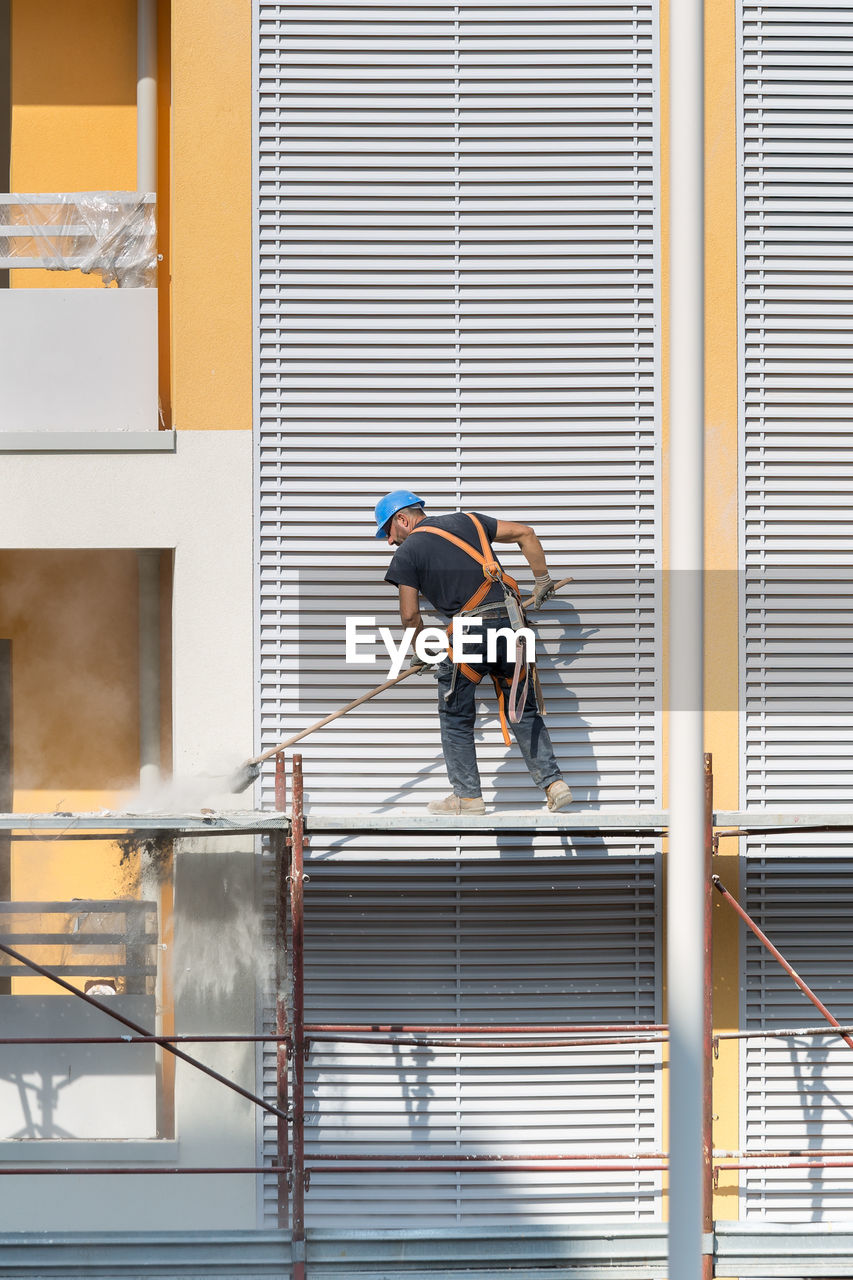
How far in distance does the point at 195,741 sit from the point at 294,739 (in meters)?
0.65

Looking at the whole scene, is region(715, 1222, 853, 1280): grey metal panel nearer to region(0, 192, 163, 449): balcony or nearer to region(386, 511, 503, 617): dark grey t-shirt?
Result: region(386, 511, 503, 617): dark grey t-shirt

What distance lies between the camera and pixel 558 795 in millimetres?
6359

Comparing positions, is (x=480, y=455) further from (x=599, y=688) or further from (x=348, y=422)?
(x=599, y=688)

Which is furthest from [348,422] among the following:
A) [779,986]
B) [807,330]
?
Result: [779,986]

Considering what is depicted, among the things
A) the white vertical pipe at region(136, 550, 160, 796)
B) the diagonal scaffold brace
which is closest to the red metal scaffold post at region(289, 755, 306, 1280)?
the white vertical pipe at region(136, 550, 160, 796)

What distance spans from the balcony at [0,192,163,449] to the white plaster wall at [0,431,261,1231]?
165 millimetres

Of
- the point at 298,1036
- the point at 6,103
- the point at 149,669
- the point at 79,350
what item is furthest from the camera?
the point at 6,103

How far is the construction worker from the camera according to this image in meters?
6.28

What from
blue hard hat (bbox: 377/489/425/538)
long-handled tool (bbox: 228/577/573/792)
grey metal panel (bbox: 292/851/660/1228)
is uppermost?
blue hard hat (bbox: 377/489/425/538)

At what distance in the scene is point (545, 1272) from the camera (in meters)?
6.18

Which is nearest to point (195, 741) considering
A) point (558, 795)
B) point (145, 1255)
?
point (558, 795)

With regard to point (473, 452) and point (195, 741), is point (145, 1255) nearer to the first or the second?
point (195, 741)

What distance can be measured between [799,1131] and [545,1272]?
1.79 metres

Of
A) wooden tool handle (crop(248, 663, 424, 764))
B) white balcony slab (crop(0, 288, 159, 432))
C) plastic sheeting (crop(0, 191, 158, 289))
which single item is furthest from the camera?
plastic sheeting (crop(0, 191, 158, 289))
